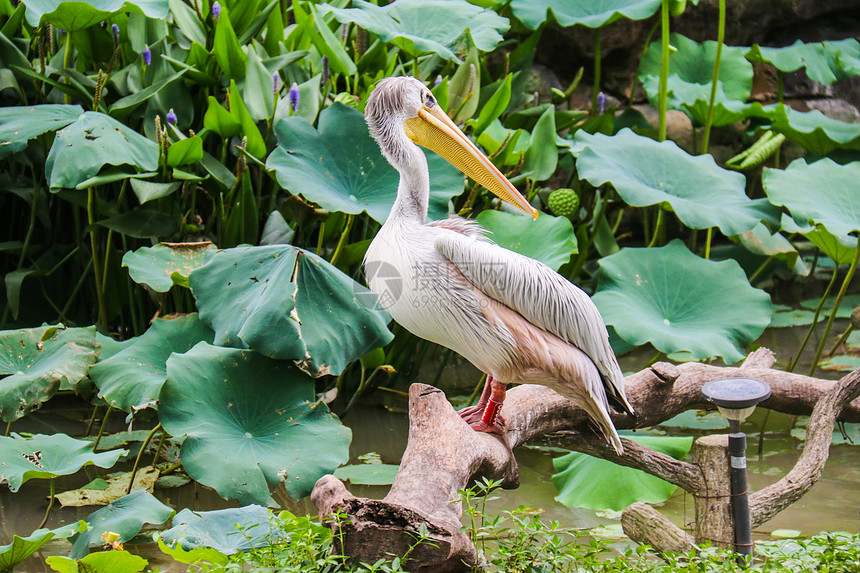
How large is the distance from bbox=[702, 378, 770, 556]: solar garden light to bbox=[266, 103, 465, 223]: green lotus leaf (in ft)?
5.59

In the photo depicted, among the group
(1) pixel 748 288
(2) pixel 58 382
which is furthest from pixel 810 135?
(2) pixel 58 382

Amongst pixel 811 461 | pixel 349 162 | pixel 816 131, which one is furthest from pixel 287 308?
pixel 816 131

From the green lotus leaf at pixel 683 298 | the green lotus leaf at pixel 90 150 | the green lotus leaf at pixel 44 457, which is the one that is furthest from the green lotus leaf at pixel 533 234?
the green lotus leaf at pixel 44 457

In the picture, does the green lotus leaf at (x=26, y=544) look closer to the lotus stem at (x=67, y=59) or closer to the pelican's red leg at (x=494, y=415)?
the pelican's red leg at (x=494, y=415)

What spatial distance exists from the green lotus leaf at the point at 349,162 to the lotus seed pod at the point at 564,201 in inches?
31.5

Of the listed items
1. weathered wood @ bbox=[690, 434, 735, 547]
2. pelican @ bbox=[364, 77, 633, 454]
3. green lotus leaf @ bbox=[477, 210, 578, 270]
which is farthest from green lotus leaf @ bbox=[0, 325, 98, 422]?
weathered wood @ bbox=[690, 434, 735, 547]

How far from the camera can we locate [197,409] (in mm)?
2885

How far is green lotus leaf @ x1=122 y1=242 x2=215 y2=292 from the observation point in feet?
10.7

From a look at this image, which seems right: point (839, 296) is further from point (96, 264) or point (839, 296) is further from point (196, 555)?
point (96, 264)

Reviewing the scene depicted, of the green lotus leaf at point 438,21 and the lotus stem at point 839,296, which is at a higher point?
the green lotus leaf at point 438,21

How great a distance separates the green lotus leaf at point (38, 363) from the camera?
3021 mm

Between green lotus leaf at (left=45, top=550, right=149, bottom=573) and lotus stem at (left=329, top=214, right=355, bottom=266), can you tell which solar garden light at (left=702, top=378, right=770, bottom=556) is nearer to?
green lotus leaf at (left=45, top=550, right=149, bottom=573)

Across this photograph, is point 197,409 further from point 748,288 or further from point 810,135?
point 810,135

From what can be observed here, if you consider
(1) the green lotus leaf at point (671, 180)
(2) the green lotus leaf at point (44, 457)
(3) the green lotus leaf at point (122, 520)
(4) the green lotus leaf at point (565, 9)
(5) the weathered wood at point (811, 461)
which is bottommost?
(3) the green lotus leaf at point (122, 520)
